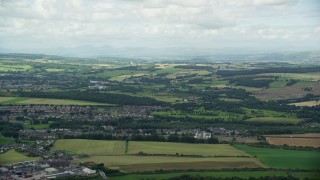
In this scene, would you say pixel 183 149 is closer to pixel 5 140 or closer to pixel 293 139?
pixel 293 139

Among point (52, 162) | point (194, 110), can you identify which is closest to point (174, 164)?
point (52, 162)

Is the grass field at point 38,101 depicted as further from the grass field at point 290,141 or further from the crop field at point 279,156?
the crop field at point 279,156

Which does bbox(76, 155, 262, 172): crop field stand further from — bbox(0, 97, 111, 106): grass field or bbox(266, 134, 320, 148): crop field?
bbox(0, 97, 111, 106): grass field

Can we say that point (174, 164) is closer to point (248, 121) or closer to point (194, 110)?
point (248, 121)

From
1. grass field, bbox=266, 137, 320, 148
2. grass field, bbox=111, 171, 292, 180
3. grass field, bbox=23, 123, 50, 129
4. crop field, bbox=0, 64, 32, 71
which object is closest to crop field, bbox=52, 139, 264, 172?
grass field, bbox=111, 171, 292, 180

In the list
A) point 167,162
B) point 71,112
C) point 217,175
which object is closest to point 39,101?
point 71,112

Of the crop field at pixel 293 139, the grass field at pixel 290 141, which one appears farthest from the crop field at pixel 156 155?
the crop field at pixel 293 139
